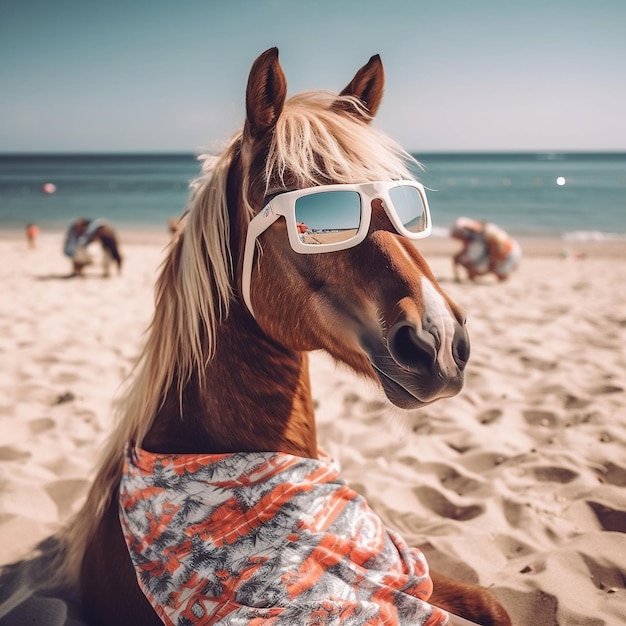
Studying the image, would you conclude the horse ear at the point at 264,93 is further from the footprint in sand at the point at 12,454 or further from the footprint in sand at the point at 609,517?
the footprint in sand at the point at 12,454

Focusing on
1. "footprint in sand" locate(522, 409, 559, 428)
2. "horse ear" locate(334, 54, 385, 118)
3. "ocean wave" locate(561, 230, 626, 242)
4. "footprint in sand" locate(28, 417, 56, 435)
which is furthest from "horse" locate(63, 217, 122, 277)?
"ocean wave" locate(561, 230, 626, 242)

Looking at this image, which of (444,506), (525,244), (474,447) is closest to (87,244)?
(474,447)

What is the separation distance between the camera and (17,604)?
69.0 inches

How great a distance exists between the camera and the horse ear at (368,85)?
1.48 metres

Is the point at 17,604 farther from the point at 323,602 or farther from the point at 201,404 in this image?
the point at 323,602

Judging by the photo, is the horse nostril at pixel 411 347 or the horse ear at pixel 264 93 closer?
the horse nostril at pixel 411 347

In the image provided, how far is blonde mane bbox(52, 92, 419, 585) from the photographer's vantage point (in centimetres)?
131

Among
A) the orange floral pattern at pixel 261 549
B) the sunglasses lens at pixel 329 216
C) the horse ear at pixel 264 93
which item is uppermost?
the horse ear at pixel 264 93

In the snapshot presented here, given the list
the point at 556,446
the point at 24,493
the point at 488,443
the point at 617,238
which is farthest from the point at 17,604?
the point at 617,238

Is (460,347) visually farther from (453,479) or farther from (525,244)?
(525,244)

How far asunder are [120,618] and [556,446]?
2308mm

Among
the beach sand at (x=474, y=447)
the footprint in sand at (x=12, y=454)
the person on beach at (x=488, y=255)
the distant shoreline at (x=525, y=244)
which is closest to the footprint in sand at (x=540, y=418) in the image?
the beach sand at (x=474, y=447)

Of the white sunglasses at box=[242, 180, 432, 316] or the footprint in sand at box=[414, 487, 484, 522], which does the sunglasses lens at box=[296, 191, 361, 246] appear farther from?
the footprint in sand at box=[414, 487, 484, 522]

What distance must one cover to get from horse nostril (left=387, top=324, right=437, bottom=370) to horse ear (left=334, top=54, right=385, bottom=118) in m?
0.75
